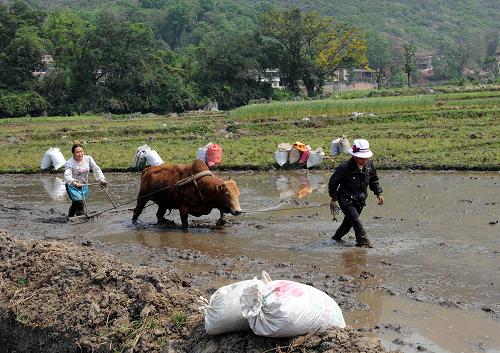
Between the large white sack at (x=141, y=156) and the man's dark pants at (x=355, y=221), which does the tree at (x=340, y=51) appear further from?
the man's dark pants at (x=355, y=221)

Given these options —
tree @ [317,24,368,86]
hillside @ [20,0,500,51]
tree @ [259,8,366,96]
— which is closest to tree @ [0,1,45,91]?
tree @ [259,8,366,96]

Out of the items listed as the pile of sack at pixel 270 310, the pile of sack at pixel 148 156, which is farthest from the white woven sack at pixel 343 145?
the pile of sack at pixel 270 310

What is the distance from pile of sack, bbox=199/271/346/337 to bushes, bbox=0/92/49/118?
54.4 metres

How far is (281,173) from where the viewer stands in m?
20.9

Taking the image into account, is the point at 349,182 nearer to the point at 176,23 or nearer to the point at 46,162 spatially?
the point at 46,162

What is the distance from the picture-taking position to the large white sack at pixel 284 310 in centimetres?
518

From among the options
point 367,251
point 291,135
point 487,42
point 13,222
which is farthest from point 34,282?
point 487,42

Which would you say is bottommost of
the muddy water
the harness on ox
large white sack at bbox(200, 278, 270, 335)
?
the muddy water

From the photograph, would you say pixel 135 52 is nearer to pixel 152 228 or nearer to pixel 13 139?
pixel 13 139

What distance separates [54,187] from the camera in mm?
20078

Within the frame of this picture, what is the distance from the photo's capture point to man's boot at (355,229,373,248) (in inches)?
422

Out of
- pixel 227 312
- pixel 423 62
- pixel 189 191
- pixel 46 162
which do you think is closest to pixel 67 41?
pixel 46 162

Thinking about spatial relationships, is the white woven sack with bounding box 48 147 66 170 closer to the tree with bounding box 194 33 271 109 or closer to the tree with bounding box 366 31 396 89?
the tree with bounding box 194 33 271 109

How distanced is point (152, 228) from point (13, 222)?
10.3 ft
